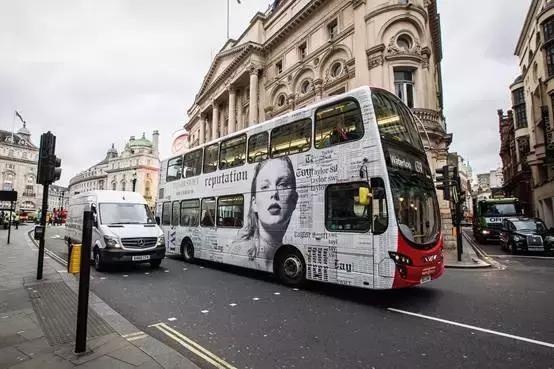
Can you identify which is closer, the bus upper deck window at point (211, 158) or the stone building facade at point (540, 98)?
the bus upper deck window at point (211, 158)

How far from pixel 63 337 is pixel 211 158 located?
7.79 metres

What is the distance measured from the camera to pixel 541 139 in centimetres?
3000

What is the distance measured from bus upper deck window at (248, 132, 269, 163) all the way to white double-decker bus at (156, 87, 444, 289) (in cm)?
3

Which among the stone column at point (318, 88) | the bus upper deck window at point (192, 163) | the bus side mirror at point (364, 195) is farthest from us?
the stone column at point (318, 88)

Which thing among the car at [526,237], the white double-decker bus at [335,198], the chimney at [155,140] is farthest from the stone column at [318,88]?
the chimney at [155,140]

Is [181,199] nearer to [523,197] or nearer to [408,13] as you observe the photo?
[408,13]

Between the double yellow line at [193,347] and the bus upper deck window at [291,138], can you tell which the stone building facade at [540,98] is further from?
the double yellow line at [193,347]

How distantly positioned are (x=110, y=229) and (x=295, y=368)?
837 cm

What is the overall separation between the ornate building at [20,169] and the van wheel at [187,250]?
95.6 meters

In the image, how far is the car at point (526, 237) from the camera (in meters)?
15.9

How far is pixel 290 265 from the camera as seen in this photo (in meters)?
8.34

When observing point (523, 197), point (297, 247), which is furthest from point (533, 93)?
point (297, 247)

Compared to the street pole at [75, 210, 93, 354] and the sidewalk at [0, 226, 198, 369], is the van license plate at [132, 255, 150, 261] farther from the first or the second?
the street pole at [75, 210, 93, 354]

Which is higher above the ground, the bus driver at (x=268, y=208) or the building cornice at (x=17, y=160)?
the building cornice at (x=17, y=160)
